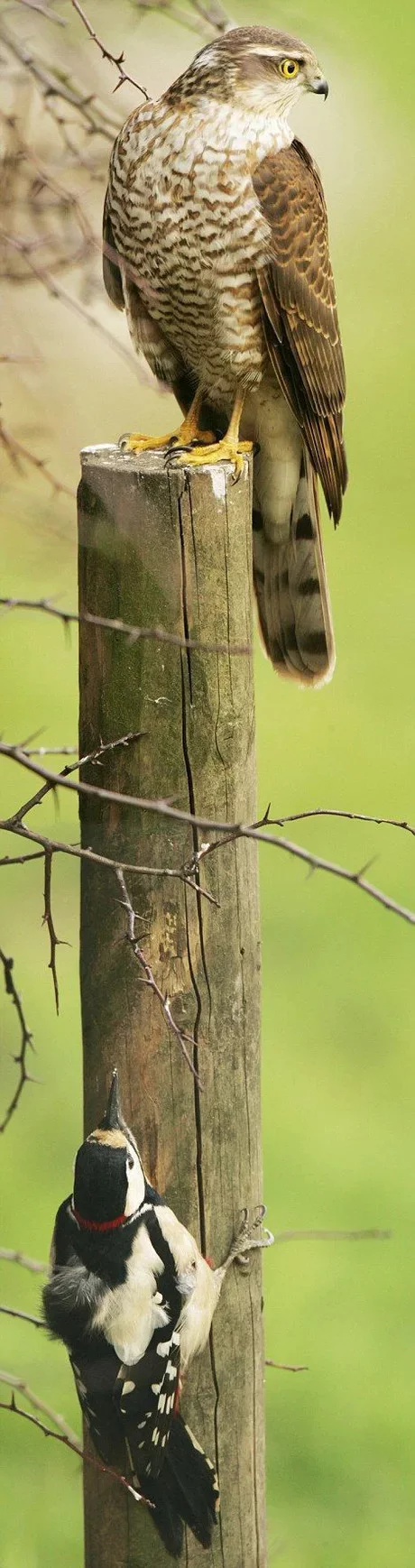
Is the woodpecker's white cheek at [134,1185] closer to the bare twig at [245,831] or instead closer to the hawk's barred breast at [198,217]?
the bare twig at [245,831]

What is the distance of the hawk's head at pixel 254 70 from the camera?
2752 millimetres

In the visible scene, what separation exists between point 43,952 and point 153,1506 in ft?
13.0

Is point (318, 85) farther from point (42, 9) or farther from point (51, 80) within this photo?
point (42, 9)

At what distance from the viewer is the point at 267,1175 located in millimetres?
5133

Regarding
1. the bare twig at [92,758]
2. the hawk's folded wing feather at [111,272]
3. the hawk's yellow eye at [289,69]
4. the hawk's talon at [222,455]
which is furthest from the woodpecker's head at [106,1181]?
the hawk's yellow eye at [289,69]

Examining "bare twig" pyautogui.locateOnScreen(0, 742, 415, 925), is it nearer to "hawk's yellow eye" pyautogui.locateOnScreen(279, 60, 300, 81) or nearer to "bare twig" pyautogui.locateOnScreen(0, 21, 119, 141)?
"bare twig" pyautogui.locateOnScreen(0, 21, 119, 141)

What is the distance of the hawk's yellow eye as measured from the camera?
2826mm

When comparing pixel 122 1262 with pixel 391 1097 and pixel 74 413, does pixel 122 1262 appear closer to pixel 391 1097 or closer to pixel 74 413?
pixel 74 413

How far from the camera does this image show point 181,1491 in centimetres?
213

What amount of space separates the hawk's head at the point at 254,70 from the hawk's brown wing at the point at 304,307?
10cm

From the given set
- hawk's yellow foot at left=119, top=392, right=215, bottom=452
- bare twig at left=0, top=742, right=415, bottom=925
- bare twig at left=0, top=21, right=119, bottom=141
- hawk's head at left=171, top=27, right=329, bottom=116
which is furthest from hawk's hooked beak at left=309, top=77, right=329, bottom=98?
bare twig at left=0, top=742, right=415, bottom=925

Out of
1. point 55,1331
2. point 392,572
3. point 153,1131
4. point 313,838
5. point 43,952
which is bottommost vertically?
point 55,1331

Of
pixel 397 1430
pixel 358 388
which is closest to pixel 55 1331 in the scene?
pixel 397 1430

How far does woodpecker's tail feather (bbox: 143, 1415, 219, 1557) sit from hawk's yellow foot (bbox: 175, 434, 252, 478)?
132 cm
